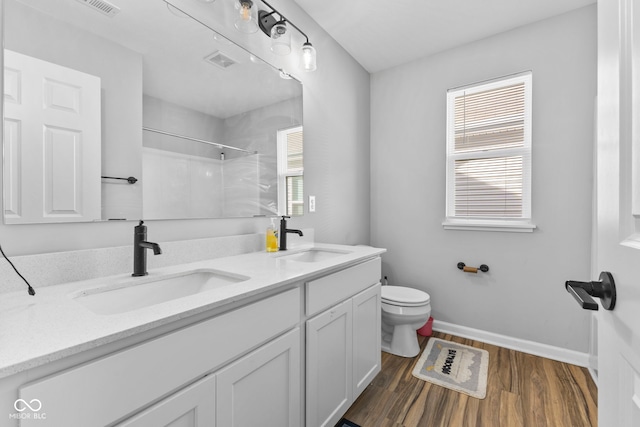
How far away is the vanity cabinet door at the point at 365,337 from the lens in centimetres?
150

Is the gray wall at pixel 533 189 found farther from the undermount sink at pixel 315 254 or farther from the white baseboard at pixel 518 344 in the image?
the undermount sink at pixel 315 254

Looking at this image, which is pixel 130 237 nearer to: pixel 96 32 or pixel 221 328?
pixel 221 328

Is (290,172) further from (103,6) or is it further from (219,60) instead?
(103,6)

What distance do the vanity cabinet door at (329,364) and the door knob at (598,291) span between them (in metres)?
0.87

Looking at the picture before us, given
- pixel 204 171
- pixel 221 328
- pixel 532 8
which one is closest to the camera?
pixel 221 328

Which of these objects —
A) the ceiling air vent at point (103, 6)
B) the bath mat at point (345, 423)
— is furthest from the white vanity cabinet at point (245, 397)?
the ceiling air vent at point (103, 6)

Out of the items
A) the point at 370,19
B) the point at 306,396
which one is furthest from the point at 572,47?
the point at 306,396

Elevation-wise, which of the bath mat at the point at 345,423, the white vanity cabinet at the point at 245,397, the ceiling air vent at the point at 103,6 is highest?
Answer: the ceiling air vent at the point at 103,6

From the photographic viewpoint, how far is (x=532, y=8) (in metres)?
1.98

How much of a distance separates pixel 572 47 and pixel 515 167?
876 millimetres

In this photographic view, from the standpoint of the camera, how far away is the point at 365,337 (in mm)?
1583

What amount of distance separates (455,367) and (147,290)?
1977 millimetres

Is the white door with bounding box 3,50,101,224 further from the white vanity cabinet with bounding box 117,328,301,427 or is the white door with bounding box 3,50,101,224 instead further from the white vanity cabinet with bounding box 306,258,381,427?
the white vanity cabinet with bounding box 306,258,381,427

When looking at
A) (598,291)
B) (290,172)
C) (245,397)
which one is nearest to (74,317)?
(245,397)
